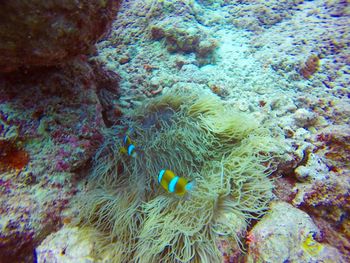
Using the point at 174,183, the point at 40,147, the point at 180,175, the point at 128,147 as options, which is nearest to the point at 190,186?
the point at 174,183

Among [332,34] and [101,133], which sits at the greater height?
[332,34]

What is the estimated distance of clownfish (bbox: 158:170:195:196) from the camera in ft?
6.33

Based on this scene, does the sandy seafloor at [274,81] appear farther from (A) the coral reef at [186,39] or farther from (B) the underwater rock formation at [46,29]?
(B) the underwater rock formation at [46,29]

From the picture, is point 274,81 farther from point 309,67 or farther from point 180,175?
point 180,175

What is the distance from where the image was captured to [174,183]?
194 centimetres

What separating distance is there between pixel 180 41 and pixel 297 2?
98.6 inches

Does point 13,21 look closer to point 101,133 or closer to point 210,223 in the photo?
point 101,133

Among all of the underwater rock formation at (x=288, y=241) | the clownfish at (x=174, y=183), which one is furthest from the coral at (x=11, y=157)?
the underwater rock formation at (x=288, y=241)

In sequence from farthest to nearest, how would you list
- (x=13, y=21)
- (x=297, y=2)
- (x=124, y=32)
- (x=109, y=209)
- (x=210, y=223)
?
1. (x=297, y=2)
2. (x=124, y=32)
3. (x=109, y=209)
4. (x=210, y=223)
5. (x=13, y=21)

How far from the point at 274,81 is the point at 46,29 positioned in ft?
8.83

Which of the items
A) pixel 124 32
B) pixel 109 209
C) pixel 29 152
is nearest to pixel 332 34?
pixel 124 32

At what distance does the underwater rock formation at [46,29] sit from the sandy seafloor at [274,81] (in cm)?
99

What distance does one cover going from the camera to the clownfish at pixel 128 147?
7.32 feet

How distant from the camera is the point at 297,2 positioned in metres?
4.41
